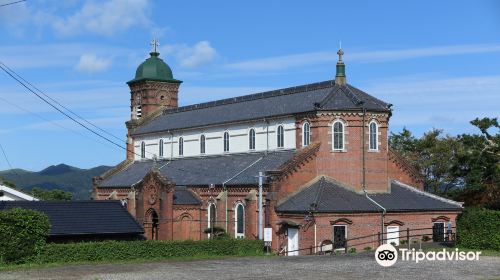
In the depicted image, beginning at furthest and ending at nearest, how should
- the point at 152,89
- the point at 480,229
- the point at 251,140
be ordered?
the point at 152,89
the point at 251,140
the point at 480,229

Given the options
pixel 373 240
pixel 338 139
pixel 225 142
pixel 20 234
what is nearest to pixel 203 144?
pixel 225 142

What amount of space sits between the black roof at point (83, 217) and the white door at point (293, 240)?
985 cm

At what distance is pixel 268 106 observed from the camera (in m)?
57.5

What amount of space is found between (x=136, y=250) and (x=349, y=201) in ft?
53.1

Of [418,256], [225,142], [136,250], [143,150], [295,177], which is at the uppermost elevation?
[225,142]

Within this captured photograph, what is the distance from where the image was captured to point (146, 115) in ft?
246

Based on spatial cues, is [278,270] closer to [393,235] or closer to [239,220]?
[393,235]

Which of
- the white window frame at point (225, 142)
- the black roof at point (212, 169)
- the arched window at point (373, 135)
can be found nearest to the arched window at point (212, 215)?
the black roof at point (212, 169)

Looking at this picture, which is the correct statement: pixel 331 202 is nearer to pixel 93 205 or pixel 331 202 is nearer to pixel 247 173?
pixel 247 173

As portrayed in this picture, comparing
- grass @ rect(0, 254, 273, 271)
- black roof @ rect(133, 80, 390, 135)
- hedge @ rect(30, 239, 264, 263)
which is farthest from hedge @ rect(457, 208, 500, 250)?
black roof @ rect(133, 80, 390, 135)

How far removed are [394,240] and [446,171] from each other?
2450 centimetres

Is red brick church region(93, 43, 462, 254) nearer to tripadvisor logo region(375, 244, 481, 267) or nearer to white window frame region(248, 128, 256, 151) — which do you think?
white window frame region(248, 128, 256, 151)

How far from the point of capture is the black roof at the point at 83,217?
40.6 meters

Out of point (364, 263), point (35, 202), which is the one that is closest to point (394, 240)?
point (364, 263)
